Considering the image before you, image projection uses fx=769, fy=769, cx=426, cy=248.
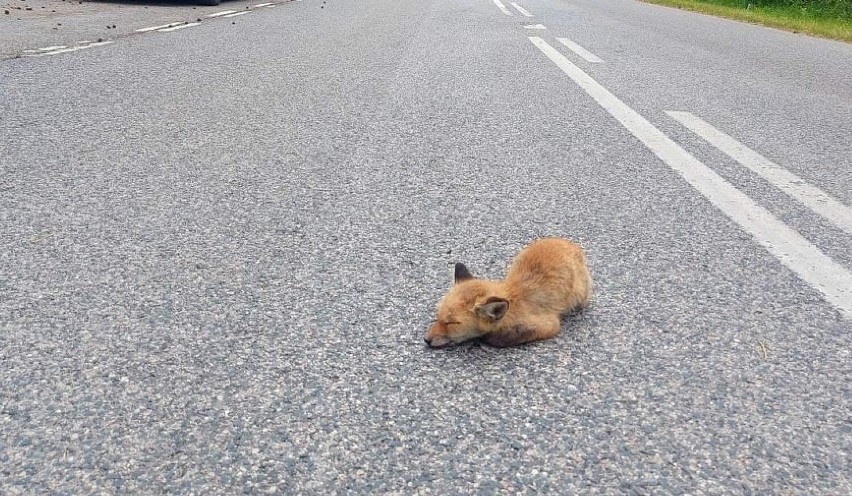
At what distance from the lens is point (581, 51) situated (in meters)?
10.0

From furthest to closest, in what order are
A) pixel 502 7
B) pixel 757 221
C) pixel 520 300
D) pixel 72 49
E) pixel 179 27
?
pixel 502 7
pixel 179 27
pixel 72 49
pixel 757 221
pixel 520 300

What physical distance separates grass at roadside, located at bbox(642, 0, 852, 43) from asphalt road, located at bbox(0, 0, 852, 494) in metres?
11.0

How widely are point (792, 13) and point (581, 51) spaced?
41.0ft

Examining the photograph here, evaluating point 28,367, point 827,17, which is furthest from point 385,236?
point 827,17

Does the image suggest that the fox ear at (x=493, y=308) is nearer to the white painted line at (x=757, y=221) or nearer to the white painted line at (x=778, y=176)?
the white painted line at (x=757, y=221)

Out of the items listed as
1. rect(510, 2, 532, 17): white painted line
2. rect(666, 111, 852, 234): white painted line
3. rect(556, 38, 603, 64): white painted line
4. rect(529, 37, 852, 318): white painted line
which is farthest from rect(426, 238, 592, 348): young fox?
rect(510, 2, 532, 17): white painted line

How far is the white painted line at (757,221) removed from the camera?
2.82 metres

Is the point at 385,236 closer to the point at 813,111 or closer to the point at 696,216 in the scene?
the point at 696,216

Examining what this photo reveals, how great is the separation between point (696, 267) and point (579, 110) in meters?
3.33

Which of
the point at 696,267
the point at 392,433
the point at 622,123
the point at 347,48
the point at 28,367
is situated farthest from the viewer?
the point at 347,48

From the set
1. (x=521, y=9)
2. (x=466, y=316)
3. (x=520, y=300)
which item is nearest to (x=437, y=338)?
(x=466, y=316)

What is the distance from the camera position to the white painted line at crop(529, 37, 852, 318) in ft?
9.25

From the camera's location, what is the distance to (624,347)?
2318 mm

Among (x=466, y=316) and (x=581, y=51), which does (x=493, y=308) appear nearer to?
(x=466, y=316)
